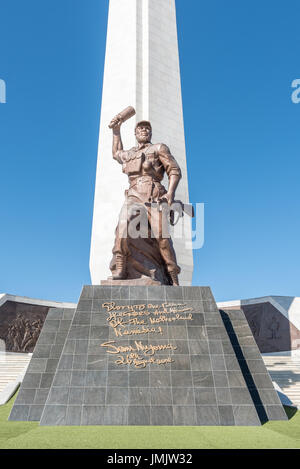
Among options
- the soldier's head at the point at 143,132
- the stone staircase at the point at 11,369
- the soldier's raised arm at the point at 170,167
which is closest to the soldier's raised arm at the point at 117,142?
the soldier's head at the point at 143,132

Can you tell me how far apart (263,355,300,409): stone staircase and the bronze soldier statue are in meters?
3.28

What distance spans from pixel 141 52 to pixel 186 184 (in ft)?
21.8

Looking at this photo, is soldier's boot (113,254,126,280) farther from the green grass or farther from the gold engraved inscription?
the green grass

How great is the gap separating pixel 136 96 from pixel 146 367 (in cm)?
1538

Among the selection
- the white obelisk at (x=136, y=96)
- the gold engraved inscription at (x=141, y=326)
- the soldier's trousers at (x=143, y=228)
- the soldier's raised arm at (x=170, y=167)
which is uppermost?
the white obelisk at (x=136, y=96)

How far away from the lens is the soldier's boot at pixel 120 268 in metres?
6.71

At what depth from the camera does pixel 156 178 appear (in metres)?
7.44

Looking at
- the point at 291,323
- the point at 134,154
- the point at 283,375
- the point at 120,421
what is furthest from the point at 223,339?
the point at 291,323

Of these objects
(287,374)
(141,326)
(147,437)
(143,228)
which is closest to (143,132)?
(143,228)

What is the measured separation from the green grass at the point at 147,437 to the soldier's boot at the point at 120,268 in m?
2.68

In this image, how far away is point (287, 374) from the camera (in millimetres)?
9453

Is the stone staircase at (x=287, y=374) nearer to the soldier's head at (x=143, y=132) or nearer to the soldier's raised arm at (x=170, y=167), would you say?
the soldier's raised arm at (x=170, y=167)
